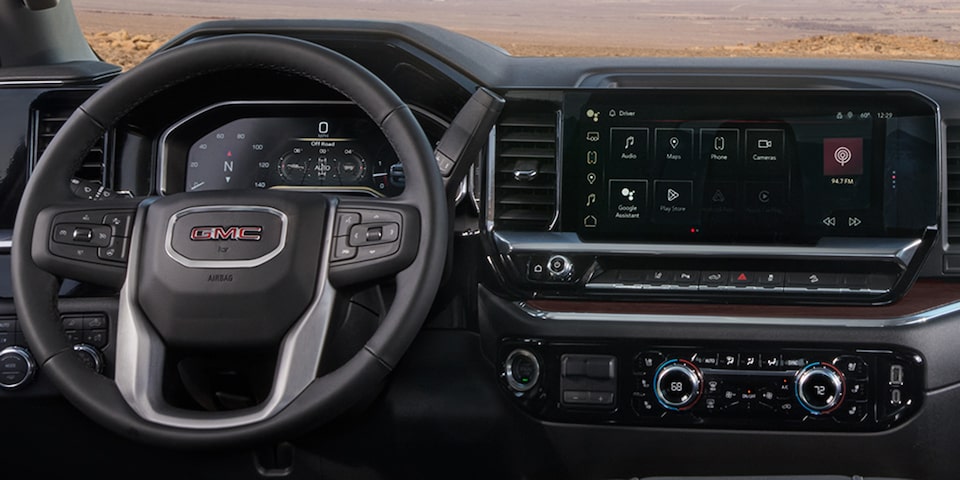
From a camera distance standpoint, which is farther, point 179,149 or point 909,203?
point 179,149

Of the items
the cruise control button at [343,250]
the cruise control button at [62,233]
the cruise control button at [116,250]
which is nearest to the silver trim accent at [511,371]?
the cruise control button at [343,250]

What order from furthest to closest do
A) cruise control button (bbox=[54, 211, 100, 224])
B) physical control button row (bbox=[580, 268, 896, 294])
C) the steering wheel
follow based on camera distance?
physical control button row (bbox=[580, 268, 896, 294])
cruise control button (bbox=[54, 211, 100, 224])
the steering wheel

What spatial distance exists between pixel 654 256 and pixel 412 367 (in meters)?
0.61

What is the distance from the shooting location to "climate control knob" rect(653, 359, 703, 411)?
88.0 inches

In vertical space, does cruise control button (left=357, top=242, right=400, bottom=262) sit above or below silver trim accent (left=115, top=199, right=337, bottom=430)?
above

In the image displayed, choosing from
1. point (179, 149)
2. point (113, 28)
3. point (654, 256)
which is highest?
point (113, 28)

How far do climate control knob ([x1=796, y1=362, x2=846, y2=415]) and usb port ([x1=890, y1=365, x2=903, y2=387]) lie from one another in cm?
11

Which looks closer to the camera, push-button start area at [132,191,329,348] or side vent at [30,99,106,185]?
push-button start area at [132,191,329,348]

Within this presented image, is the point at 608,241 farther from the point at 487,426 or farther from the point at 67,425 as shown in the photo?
the point at 67,425

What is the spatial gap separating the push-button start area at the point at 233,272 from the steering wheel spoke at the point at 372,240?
4 centimetres

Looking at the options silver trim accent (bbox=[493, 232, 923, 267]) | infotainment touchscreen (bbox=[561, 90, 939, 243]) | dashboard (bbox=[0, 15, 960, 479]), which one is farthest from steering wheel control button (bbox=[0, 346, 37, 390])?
infotainment touchscreen (bbox=[561, 90, 939, 243])

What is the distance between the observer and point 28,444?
2.45m

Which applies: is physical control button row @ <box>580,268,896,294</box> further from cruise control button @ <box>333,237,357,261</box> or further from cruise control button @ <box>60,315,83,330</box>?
cruise control button @ <box>60,315,83,330</box>

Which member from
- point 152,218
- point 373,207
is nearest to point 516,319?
point 373,207
